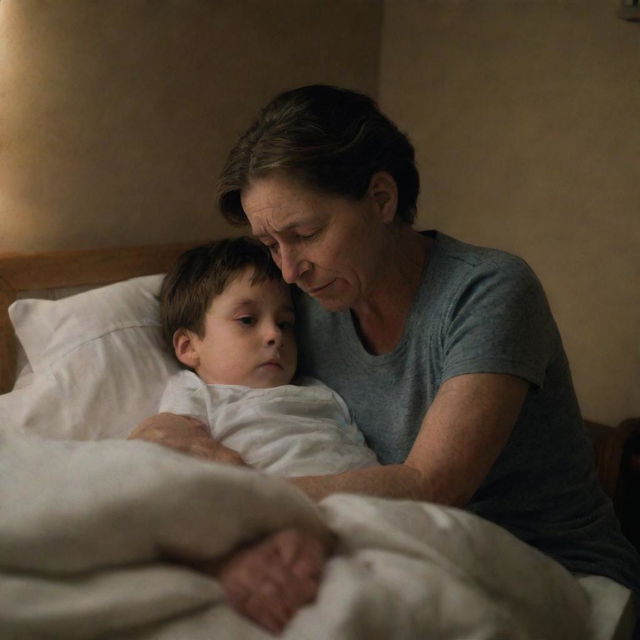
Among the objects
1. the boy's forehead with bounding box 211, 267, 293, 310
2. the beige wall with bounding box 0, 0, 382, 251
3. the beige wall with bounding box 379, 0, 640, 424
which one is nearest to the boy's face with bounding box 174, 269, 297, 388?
the boy's forehead with bounding box 211, 267, 293, 310

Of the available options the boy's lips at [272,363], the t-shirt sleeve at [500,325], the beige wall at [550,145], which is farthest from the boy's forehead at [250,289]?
the beige wall at [550,145]

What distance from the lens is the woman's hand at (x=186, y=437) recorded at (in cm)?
111

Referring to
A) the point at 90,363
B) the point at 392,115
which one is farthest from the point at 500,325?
the point at 392,115

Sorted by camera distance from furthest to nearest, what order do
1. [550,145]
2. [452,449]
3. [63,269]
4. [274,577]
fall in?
1. [550,145]
2. [63,269]
3. [452,449]
4. [274,577]

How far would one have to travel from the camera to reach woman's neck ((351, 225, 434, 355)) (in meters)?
1.24

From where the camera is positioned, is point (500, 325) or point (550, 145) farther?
point (550, 145)

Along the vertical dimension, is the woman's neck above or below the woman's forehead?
below

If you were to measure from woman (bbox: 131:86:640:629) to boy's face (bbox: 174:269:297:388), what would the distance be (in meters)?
0.14

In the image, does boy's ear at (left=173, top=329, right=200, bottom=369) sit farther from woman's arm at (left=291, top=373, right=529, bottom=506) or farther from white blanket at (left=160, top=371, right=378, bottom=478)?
woman's arm at (left=291, top=373, right=529, bottom=506)

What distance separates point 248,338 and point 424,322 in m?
0.33

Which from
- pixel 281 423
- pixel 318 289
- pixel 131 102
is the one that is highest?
Result: pixel 131 102

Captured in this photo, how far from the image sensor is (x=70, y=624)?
2.07 ft

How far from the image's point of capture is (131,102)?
172 cm

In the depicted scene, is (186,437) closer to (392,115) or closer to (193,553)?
(193,553)
